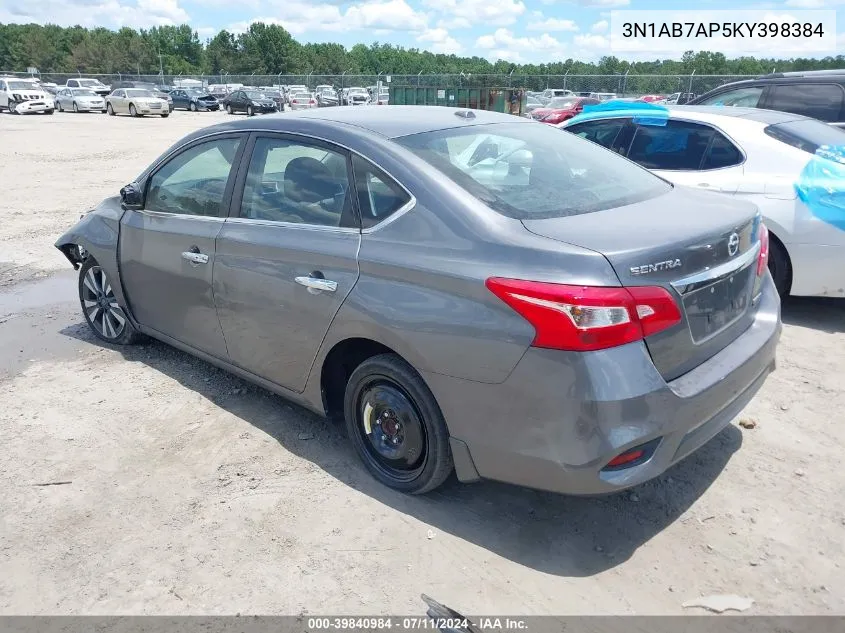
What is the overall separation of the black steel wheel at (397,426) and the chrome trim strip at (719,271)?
3.60 ft

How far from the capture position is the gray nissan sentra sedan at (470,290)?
250 centimetres

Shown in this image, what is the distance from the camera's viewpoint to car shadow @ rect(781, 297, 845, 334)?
5375mm

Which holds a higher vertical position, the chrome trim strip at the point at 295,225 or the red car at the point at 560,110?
the red car at the point at 560,110

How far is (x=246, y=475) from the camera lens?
3.51 m

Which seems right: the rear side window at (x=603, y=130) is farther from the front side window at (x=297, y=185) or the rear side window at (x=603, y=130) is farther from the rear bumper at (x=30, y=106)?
the rear bumper at (x=30, y=106)

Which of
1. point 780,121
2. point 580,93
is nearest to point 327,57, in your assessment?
point 580,93

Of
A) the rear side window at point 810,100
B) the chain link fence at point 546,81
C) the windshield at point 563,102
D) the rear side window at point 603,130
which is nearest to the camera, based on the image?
the rear side window at point 603,130

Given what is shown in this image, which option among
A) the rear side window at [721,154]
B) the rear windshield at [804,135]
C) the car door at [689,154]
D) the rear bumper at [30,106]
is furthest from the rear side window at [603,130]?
the rear bumper at [30,106]

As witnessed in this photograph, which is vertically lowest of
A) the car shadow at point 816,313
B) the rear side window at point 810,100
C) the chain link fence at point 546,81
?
the car shadow at point 816,313

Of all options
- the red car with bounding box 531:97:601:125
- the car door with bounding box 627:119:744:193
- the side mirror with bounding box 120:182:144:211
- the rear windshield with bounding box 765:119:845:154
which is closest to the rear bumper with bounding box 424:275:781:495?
the side mirror with bounding box 120:182:144:211

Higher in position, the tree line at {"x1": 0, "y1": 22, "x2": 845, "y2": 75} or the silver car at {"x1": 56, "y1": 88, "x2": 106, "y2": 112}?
the tree line at {"x1": 0, "y1": 22, "x2": 845, "y2": 75}

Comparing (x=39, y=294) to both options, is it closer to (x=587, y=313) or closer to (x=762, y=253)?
(x=587, y=313)

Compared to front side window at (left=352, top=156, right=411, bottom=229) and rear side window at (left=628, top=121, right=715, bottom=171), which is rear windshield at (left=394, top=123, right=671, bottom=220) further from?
rear side window at (left=628, top=121, right=715, bottom=171)

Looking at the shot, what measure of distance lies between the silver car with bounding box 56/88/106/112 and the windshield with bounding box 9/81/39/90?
184 cm
